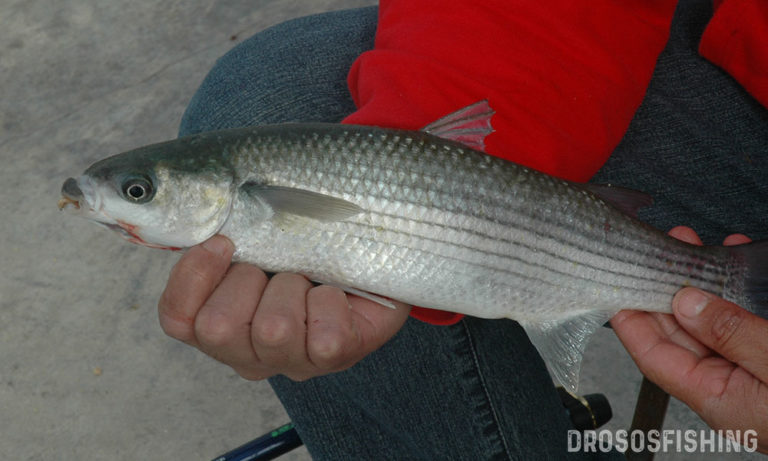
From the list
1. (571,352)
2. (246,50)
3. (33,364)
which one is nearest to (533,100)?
(571,352)

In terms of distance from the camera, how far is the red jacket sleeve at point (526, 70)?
1.18 meters

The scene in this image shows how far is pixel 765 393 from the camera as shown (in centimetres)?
94

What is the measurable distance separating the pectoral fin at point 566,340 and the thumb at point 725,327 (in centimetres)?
12

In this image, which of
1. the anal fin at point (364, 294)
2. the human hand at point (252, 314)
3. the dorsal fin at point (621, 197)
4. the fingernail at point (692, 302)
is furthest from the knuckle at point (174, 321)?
the fingernail at point (692, 302)

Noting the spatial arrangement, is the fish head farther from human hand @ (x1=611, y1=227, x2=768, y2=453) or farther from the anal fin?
human hand @ (x1=611, y1=227, x2=768, y2=453)

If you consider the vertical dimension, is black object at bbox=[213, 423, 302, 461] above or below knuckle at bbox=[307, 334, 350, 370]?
below

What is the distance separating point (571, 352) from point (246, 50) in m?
0.99

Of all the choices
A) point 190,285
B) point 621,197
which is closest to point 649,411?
point 621,197

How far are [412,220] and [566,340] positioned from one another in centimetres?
37

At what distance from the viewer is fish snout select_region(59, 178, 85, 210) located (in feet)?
3.04

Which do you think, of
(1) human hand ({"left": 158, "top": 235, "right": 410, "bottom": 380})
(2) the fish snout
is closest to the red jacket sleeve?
(1) human hand ({"left": 158, "top": 235, "right": 410, "bottom": 380})

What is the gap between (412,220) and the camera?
98cm

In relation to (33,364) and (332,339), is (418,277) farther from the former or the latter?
(33,364)

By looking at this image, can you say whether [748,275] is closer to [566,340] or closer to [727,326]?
[727,326]
